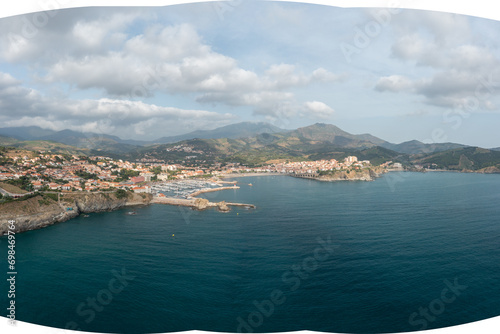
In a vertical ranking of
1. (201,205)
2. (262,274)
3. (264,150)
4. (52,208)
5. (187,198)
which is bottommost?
(262,274)

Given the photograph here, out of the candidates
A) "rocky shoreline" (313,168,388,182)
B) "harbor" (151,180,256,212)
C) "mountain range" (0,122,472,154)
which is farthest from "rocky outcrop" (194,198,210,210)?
"mountain range" (0,122,472,154)

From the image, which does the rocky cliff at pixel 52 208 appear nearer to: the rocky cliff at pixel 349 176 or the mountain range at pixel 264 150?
the rocky cliff at pixel 349 176

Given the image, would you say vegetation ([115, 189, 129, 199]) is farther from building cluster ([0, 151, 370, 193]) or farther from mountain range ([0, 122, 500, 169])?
mountain range ([0, 122, 500, 169])

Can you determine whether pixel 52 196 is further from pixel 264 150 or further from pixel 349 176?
pixel 264 150

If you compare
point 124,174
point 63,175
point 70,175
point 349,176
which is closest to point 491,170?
point 349,176

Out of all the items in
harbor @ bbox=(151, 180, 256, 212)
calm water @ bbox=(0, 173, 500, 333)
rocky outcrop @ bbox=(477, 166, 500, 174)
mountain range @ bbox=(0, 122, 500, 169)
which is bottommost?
calm water @ bbox=(0, 173, 500, 333)

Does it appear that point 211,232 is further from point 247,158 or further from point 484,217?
point 247,158

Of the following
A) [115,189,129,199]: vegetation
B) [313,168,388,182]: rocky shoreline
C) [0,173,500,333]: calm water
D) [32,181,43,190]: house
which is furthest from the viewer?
[313,168,388,182]: rocky shoreline
